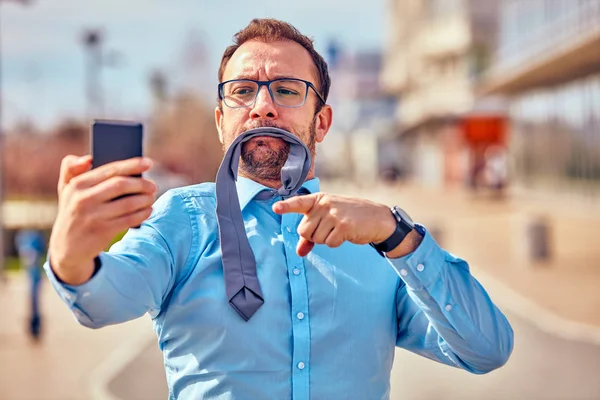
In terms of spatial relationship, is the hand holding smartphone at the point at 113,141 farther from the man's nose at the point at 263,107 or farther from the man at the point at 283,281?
the man's nose at the point at 263,107

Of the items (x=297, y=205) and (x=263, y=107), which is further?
(x=263, y=107)

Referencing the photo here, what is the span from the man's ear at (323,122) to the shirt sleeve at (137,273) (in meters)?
0.54

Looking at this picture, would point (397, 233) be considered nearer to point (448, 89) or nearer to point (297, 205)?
point (297, 205)

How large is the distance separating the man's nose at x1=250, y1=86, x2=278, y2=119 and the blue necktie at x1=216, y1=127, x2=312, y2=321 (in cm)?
7

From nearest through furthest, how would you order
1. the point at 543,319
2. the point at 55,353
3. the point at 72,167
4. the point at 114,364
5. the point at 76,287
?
1. the point at 72,167
2. the point at 76,287
3. the point at 114,364
4. the point at 55,353
5. the point at 543,319

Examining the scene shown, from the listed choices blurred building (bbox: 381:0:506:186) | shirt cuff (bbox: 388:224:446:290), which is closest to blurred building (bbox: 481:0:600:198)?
blurred building (bbox: 381:0:506:186)

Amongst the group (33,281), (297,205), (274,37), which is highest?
(274,37)

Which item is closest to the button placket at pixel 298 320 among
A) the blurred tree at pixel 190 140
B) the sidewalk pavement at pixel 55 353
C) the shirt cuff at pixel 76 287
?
the shirt cuff at pixel 76 287

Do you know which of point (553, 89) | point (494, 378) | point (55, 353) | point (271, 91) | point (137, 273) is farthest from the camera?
point (553, 89)

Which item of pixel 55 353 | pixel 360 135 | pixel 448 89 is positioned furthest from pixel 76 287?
pixel 360 135

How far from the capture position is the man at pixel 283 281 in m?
2.32

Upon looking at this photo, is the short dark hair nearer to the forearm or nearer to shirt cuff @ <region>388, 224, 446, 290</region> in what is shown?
shirt cuff @ <region>388, 224, 446, 290</region>

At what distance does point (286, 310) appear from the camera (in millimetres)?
2547

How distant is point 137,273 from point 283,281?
0.48 meters
